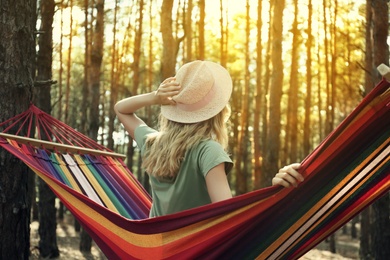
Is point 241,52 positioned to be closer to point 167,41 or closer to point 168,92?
point 167,41

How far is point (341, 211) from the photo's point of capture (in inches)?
116

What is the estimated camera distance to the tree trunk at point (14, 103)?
485 centimetres

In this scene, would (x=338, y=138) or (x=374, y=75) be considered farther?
(x=374, y=75)

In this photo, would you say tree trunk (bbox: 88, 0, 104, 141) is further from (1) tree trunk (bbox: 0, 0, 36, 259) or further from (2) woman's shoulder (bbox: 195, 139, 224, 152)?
(2) woman's shoulder (bbox: 195, 139, 224, 152)

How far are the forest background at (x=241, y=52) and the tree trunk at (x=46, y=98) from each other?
0.02 metres

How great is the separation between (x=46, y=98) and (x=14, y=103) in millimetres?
6588

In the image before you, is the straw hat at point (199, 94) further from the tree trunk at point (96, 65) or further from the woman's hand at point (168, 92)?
the tree trunk at point (96, 65)

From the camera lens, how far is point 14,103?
4.87 metres

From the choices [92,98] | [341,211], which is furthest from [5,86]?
[92,98]

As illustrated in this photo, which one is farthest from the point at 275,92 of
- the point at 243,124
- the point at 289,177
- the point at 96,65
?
the point at 289,177

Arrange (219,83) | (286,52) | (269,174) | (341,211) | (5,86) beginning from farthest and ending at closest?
1. (286,52)
2. (269,174)
3. (5,86)
4. (219,83)
5. (341,211)

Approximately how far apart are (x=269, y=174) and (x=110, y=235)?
1024 centimetres

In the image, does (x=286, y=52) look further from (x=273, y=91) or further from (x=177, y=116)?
(x=177, y=116)

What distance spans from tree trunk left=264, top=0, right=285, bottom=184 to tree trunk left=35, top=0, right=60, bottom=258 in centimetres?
421
